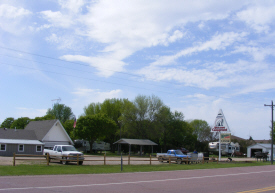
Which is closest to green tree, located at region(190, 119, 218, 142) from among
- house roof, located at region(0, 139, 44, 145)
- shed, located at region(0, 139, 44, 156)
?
shed, located at region(0, 139, 44, 156)

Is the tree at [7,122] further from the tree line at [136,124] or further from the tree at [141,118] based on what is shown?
the tree at [141,118]

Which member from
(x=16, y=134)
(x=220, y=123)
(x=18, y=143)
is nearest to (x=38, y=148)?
(x=18, y=143)

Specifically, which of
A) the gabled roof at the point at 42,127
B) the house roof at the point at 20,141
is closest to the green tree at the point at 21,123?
the gabled roof at the point at 42,127

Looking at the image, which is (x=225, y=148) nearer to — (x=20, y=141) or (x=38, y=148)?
(x=38, y=148)

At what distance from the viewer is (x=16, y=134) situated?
4509cm

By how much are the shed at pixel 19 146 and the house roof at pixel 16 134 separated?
3.91 feet

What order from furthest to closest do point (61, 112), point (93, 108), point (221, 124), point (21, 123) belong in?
point (61, 112) → point (21, 123) → point (93, 108) → point (221, 124)

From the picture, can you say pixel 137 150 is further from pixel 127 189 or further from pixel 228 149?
pixel 127 189

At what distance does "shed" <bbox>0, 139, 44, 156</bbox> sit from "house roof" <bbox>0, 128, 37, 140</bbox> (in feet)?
3.91

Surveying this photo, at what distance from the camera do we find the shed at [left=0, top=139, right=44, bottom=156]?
4153cm

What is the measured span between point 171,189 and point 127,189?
76.2 inches

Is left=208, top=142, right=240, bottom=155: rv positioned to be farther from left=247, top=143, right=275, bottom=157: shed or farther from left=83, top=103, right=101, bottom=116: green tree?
left=83, top=103, right=101, bottom=116: green tree

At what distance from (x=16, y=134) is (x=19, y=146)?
296cm

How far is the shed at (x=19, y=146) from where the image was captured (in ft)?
136
